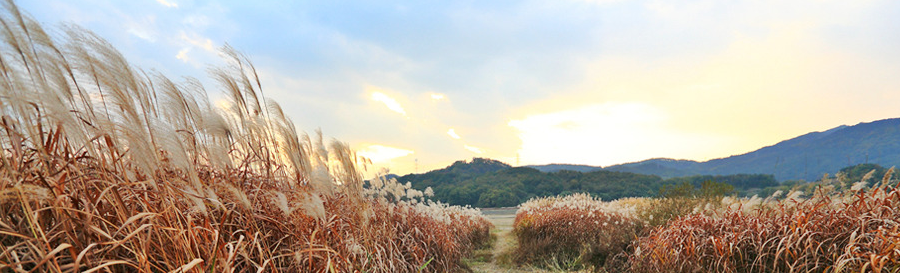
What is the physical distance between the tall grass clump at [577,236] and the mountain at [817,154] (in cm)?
7332

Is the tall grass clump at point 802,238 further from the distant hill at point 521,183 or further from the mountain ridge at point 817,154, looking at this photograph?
the mountain ridge at point 817,154

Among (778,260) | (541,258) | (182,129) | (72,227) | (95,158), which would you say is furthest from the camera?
(541,258)

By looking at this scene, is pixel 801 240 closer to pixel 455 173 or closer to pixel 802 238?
pixel 802 238

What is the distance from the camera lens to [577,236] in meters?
7.20

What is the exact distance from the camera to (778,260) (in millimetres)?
3705

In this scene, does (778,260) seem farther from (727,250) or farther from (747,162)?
(747,162)

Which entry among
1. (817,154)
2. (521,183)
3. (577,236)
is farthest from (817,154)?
(577,236)

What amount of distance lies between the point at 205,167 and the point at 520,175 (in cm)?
2997

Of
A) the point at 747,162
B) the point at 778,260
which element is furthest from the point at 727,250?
the point at 747,162

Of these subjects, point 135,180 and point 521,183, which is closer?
point 135,180

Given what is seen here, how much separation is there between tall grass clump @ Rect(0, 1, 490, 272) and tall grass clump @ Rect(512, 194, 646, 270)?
158 inches

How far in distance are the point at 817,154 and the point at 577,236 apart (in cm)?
11059

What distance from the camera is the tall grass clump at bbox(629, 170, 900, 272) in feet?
10.5

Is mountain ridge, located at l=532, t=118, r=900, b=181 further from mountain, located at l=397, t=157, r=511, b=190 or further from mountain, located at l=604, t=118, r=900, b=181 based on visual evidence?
mountain, located at l=397, t=157, r=511, b=190
